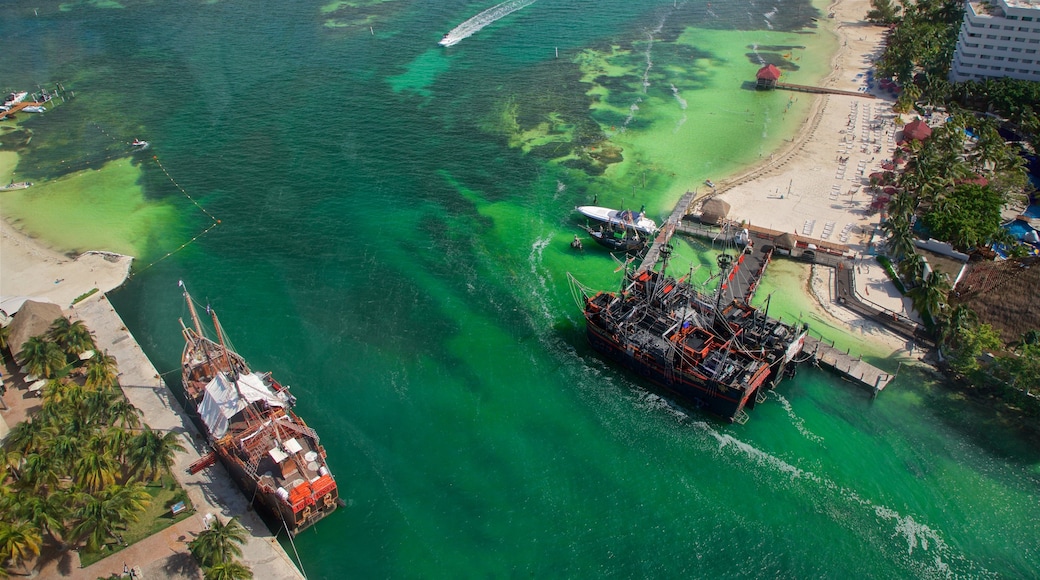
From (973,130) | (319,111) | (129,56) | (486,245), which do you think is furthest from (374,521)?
(129,56)

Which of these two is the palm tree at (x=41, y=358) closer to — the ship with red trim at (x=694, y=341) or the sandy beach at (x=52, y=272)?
the sandy beach at (x=52, y=272)

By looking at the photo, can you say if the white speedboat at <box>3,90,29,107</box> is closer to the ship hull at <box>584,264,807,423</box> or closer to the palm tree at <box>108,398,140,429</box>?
the palm tree at <box>108,398,140,429</box>

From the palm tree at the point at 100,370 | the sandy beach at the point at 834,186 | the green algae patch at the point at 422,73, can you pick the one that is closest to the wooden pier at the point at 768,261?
the sandy beach at the point at 834,186

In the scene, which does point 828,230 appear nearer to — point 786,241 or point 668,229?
point 786,241

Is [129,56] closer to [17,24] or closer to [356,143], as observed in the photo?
[17,24]

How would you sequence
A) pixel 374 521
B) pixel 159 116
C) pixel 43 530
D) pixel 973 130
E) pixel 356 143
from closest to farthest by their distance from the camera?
pixel 43 530
pixel 374 521
pixel 973 130
pixel 356 143
pixel 159 116

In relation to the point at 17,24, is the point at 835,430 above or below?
below

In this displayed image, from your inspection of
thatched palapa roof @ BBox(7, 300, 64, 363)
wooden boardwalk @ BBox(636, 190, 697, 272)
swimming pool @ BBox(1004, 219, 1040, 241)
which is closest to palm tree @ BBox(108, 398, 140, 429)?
thatched palapa roof @ BBox(7, 300, 64, 363)
